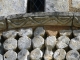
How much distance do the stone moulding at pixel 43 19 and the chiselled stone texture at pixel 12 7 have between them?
0.99 feet

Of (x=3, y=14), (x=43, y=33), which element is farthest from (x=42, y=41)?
(x=3, y=14)

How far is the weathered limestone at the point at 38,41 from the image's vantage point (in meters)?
6.85

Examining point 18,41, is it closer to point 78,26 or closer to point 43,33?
point 43,33

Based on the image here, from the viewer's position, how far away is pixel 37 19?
22.8 ft

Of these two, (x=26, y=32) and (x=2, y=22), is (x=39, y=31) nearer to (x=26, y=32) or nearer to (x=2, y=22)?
(x=26, y=32)

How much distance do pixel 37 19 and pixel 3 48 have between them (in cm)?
53

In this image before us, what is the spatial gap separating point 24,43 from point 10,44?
6.7 inches

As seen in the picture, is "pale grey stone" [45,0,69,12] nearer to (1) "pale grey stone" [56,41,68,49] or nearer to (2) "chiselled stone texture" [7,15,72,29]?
(2) "chiselled stone texture" [7,15,72,29]

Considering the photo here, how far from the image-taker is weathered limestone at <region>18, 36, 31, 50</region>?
6.88m

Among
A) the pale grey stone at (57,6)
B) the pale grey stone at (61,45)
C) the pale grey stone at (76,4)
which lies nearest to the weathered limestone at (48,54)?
the pale grey stone at (61,45)

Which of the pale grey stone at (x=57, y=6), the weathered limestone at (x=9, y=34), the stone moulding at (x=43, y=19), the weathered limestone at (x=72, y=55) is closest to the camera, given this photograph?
the weathered limestone at (x=72, y=55)

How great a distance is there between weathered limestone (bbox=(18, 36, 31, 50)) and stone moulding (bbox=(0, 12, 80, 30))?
0.57 feet

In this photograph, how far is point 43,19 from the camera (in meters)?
6.92

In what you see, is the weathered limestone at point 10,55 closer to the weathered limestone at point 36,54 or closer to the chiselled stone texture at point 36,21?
the weathered limestone at point 36,54
